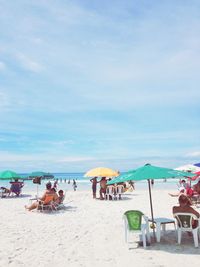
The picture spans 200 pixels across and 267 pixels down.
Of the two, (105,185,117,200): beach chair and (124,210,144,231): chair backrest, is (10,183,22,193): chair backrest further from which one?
(124,210,144,231): chair backrest

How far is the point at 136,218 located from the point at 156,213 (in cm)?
581

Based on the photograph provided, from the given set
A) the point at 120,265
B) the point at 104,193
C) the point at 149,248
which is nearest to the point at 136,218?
the point at 149,248

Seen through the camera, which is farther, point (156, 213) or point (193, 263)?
point (156, 213)

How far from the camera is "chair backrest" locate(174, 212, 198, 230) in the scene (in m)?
6.96

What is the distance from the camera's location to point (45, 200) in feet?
41.7

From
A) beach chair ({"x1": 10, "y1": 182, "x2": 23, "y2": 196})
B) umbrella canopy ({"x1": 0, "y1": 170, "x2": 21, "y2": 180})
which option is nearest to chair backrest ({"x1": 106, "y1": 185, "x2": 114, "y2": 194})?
umbrella canopy ({"x1": 0, "y1": 170, "x2": 21, "y2": 180})

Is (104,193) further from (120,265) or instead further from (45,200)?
(120,265)

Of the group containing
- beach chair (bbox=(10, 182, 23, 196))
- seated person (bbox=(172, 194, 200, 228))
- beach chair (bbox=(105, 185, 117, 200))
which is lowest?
seated person (bbox=(172, 194, 200, 228))

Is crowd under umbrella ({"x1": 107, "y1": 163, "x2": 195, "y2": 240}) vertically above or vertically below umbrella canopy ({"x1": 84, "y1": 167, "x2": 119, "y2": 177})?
below

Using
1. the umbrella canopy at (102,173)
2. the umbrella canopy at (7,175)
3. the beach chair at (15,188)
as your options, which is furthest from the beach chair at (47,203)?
the beach chair at (15,188)

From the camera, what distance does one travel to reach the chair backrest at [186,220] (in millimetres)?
6961

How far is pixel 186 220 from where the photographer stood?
7.06 metres

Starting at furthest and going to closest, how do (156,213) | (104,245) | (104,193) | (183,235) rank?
(104,193), (156,213), (183,235), (104,245)

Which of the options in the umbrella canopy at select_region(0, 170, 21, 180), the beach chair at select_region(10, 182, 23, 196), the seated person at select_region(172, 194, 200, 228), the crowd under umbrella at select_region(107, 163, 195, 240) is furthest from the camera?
the beach chair at select_region(10, 182, 23, 196)
